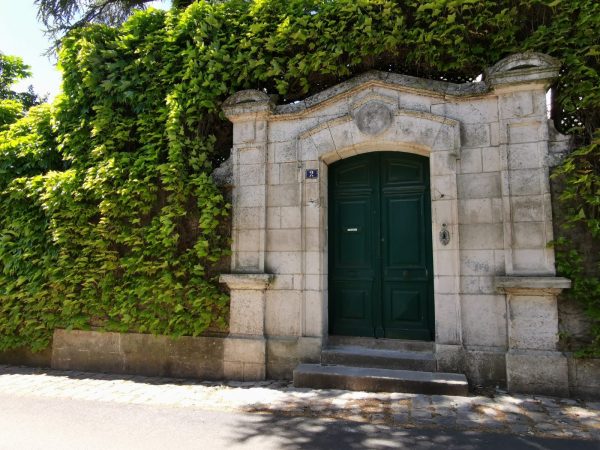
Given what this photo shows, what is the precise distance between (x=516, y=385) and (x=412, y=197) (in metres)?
2.43

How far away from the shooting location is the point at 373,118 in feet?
17.1

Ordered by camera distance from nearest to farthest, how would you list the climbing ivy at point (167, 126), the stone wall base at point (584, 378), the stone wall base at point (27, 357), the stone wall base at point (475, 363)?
1. the stone wall base at point (584, 378)
2. the stone wall base at point (475, 363)
3. the climbing ivy at point (167, 126)
4. the stone wall base at point (27, 357)

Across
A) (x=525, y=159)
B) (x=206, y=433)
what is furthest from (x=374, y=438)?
(x=525, y=159)

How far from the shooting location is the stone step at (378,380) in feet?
14.1

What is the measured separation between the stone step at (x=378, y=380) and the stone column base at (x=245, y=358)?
1.80 ft

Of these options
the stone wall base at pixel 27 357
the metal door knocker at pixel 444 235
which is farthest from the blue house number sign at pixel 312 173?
the stone wall base at pixel 27 357

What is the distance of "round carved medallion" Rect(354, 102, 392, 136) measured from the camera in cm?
516

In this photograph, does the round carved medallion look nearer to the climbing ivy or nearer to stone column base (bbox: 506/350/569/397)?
the climbing ivy

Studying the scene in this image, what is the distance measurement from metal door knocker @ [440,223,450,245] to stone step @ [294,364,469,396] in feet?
4.87

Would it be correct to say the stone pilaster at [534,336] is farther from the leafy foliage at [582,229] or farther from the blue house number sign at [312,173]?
the blue house number sign at [312,173]

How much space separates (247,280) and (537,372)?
344cm

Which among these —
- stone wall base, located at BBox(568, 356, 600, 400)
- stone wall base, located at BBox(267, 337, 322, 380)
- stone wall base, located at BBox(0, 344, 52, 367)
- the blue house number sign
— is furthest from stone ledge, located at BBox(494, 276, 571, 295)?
stone wall base, located at BBox(0, 344, 52, 367)

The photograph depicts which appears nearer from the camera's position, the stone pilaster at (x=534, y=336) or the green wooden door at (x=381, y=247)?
the stone pilaster at (x=534, y=336)

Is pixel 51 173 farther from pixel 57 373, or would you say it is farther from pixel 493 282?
pixel 493 282
